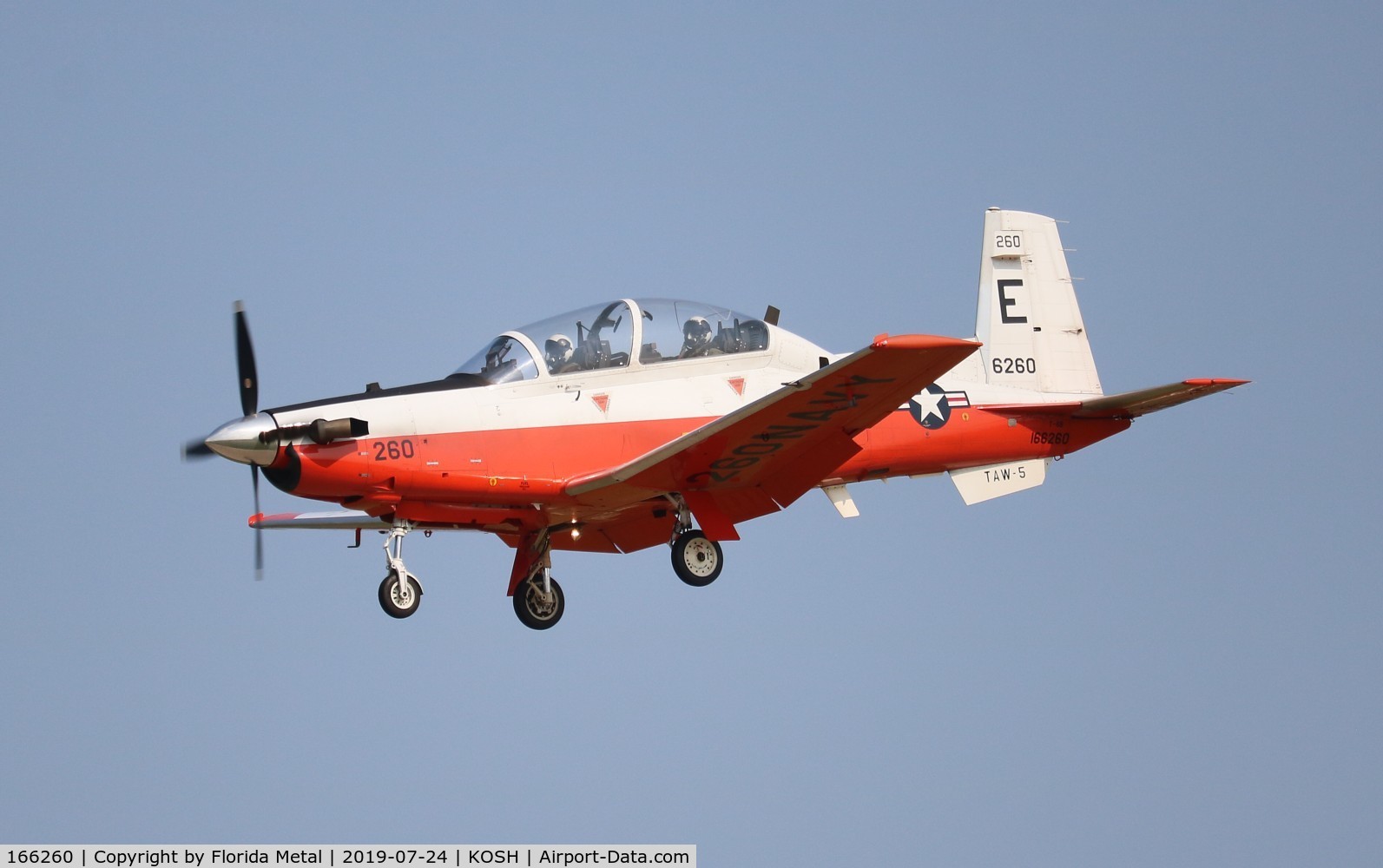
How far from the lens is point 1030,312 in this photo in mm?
20422

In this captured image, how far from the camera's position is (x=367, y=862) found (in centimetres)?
1659

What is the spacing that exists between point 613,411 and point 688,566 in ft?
5.65

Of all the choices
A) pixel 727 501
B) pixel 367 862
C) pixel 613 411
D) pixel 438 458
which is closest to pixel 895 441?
pixel 727 501

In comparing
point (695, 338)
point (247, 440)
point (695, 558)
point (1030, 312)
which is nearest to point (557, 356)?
point (695, 338)

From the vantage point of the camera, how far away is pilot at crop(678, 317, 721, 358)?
17609 mm

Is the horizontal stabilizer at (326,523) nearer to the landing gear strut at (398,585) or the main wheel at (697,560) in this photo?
the landing gear strut at (398,585)

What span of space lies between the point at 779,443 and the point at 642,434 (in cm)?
139

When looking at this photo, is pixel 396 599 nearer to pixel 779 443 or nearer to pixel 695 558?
pixel 695 558

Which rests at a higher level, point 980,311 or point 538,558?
point 980,311

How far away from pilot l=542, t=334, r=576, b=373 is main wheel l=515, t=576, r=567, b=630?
2683 millimetres

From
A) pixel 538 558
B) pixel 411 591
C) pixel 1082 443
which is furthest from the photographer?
pixel 1082 443

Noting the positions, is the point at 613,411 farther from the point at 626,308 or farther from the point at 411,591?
the point at 411,591

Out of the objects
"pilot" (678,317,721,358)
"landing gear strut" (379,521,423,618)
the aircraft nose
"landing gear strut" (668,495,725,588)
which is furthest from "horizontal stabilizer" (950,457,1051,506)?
the aircraft nose

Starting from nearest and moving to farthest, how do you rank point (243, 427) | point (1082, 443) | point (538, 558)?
point (243, 427) → point (538, 558) → point (1082, 443)
